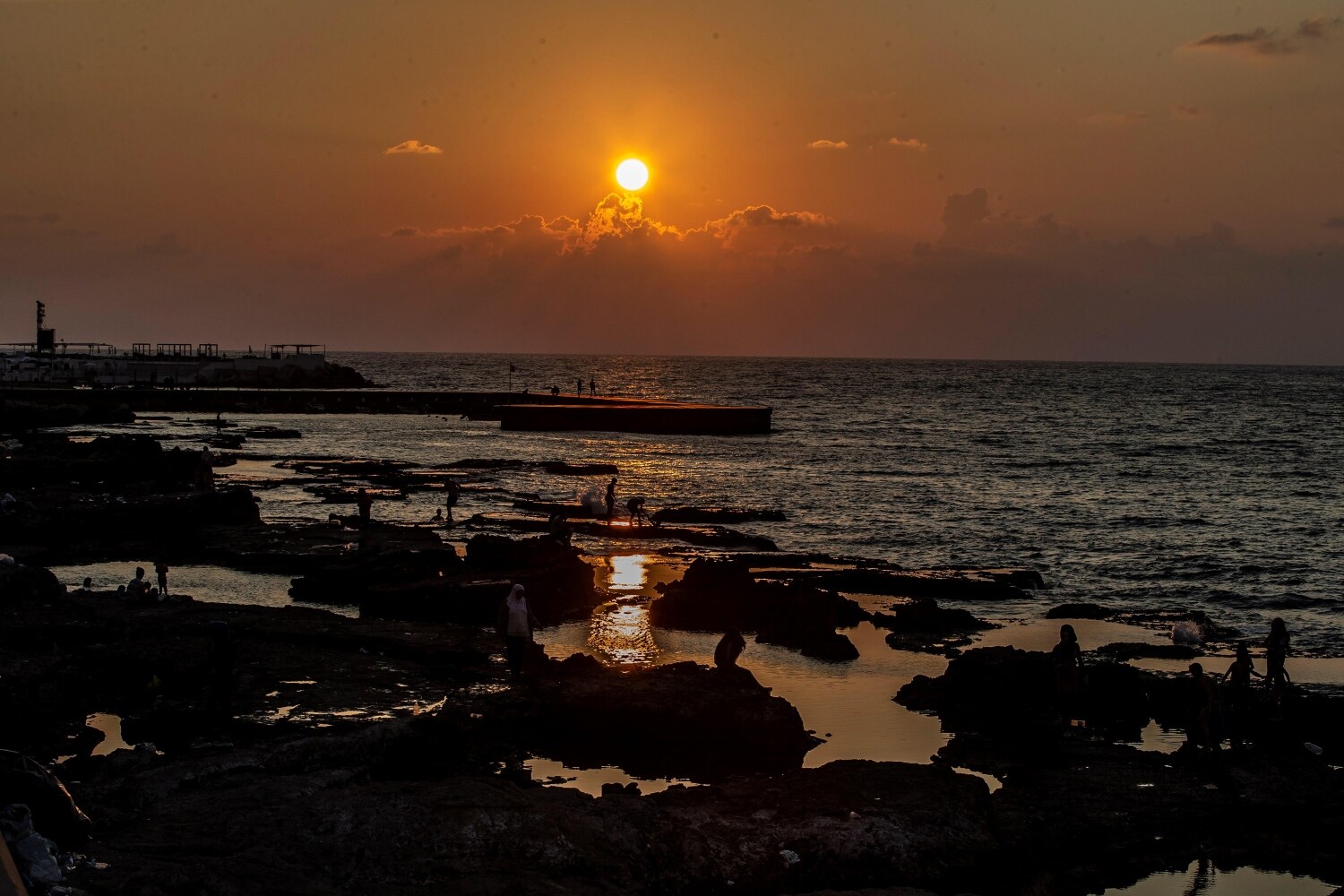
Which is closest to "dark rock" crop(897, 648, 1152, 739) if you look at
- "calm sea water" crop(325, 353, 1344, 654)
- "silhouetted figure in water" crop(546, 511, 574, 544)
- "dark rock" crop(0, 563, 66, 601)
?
"calm sea water" crop(325, 353, 1344, 654)

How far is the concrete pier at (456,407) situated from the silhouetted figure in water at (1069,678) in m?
67.9

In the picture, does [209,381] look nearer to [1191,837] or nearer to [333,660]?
[333,660]

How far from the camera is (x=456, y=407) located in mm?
111562

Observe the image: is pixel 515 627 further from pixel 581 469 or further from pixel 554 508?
pixel 581 469

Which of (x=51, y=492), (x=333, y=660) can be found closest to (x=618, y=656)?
(x=333, y=660)

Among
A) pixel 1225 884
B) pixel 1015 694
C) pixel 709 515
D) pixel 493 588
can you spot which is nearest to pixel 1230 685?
pixel 1015 694

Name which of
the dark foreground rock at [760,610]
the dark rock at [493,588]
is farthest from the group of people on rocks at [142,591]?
the dark foreground rock at [760,610]

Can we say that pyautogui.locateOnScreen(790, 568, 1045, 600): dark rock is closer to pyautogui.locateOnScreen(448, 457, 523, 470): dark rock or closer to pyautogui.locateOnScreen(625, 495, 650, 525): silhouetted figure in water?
pyautogui.locateOnScreen(625, 495, 650, 525): silhouetted figure in water

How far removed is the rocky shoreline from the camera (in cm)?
1120

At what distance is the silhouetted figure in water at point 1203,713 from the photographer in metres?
15.9

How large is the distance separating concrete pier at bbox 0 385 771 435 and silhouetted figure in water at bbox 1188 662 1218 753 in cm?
7007

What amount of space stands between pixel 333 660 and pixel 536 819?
8048mm

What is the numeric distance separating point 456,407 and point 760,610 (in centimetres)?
9045

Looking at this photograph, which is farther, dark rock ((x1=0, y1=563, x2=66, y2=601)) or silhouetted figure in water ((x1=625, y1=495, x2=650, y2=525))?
silhouetted figure in water ((x1=625, y1=495, x2=650, y2=525))
